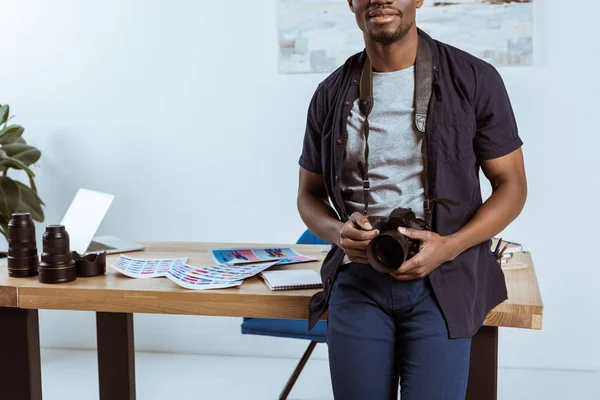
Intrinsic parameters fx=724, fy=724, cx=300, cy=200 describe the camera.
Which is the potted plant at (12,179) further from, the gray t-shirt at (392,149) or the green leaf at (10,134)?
the gray t-shirt at (392,149)

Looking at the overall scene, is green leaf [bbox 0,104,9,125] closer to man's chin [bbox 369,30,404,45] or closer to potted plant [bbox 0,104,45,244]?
potted plant [bbox 0,104,45,244]

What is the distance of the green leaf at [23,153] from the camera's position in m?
3.58

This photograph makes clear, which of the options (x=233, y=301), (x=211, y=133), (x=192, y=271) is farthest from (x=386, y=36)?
(x=211, y=133)

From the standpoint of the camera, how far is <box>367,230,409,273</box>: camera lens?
152cm

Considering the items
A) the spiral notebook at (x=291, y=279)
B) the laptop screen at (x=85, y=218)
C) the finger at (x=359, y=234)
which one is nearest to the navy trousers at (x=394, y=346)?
the finger at (x=359, y=234)

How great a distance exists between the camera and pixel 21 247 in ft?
7.35

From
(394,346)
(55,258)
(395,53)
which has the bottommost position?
(394,346)

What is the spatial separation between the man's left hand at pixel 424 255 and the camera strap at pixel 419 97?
6 cm

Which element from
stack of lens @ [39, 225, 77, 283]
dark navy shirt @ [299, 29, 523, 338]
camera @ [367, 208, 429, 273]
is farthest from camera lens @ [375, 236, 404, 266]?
stack of lens @ [39, 225, 77, 283]

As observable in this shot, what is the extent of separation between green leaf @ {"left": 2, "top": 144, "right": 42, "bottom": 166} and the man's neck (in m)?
2.42

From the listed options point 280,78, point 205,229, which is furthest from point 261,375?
point 280,78

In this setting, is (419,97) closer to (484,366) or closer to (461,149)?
(461,149)

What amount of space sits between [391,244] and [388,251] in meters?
0.02

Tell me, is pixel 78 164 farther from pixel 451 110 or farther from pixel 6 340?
pixel 451 110
